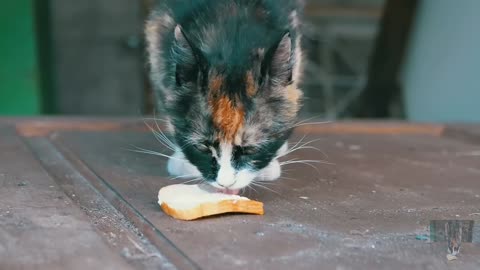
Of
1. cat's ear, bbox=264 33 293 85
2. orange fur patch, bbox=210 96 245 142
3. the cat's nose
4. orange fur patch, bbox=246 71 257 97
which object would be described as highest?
cat's ear, bbox=264 33 293 85

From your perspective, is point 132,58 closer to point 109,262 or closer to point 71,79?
point 71,79

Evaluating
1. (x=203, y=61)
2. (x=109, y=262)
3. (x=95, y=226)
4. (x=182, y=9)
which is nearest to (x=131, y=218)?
(x=95, y=226)

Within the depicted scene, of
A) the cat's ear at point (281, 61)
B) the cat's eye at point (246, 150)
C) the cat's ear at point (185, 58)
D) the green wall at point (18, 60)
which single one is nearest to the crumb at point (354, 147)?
the cat's ear at point (281, 61)

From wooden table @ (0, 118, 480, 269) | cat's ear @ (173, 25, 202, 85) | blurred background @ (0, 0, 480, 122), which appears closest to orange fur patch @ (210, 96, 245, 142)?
cat's ear @ (173, 25, 202, 85)

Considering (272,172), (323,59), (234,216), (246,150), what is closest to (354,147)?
(272,172)

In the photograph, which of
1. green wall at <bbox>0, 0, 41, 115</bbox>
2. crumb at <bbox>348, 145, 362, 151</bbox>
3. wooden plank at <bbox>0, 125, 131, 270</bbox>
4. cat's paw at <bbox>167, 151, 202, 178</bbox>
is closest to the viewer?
wooden plank at <bbox>0, 125, 131, 270</bbox>

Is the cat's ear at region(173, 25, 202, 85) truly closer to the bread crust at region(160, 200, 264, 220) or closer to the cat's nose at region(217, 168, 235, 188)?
the cat's nose at region(217, 168, 235, 188)

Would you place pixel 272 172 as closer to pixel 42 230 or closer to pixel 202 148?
pixel 202 148
